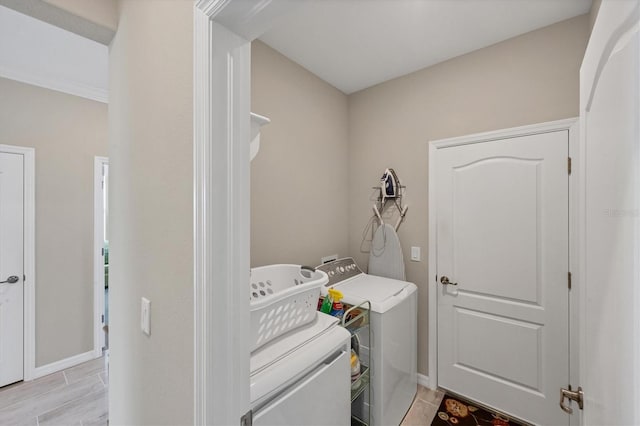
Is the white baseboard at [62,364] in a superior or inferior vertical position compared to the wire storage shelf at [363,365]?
inferior

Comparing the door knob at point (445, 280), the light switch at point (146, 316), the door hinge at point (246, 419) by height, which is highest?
the light switch at point (146, 316)

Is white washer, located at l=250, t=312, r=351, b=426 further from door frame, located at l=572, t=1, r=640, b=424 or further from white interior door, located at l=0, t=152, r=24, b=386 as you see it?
white interior door, located at l=0, t=152, r=24, b=386

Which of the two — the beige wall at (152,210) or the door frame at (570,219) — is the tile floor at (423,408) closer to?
the door frame at (570,219)

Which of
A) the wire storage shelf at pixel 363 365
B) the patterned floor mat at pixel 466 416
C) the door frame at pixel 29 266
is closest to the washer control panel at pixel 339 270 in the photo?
the wire storage shelf at pixel 363 365

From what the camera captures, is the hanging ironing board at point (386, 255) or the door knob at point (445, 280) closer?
the door knob at point (445, 280)

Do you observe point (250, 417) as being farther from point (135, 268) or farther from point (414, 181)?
point (414, 181)

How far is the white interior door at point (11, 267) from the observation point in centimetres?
212

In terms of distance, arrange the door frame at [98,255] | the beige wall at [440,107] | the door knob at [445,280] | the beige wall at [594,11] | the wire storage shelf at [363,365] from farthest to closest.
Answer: the door frame at [98,255] → the door knob at [445,280] → the beige wall at [440,107] → the wire storage shelf at [363,365] → the beige wall at [594,11]

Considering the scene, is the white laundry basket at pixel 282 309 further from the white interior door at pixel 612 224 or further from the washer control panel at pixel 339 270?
the white interior door at pixel 612 224

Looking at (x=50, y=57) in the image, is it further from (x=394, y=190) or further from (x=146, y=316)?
(x=394, y=190)

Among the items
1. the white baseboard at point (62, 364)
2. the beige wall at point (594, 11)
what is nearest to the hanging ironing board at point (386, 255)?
the beige wall at point (594, 11)

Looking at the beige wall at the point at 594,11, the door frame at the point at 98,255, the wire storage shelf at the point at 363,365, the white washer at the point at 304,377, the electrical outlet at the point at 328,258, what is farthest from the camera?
the door frame at the point at 98,255

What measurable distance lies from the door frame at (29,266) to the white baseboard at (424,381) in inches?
128

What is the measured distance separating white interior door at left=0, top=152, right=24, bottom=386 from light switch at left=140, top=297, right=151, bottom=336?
7.57 ft
